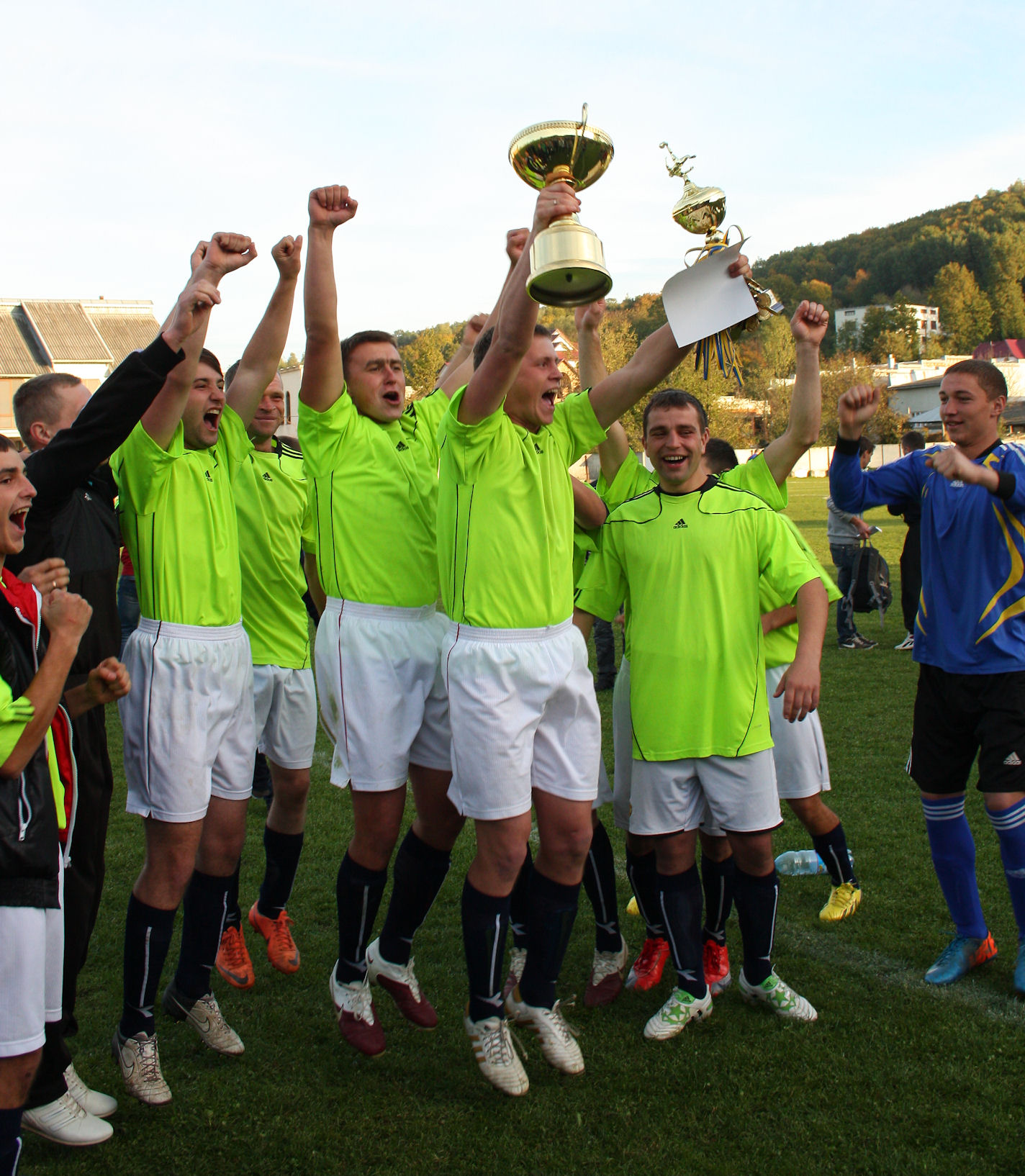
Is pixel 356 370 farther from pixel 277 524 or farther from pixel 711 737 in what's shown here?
pixel 711 737

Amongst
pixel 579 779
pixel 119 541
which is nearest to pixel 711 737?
pixel 579 779

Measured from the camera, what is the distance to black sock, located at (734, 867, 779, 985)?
3.39 m

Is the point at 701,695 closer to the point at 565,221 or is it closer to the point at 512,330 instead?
the point at 512,330

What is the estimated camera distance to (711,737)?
10.9 feet

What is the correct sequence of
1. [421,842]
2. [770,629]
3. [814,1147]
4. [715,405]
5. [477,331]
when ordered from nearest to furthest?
[814,1147]
[421,842]
[770,629]
[477,331]
[715,405]

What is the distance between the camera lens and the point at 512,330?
2.69m

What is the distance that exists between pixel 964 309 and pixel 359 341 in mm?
118239

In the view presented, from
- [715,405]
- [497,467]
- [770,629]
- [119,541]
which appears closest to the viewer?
[497,467]

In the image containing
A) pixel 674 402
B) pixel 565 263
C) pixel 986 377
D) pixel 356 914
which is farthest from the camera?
pixel 986 377

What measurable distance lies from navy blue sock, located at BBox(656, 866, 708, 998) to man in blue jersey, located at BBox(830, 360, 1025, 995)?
0.94 metres

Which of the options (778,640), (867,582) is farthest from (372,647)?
(867,582)

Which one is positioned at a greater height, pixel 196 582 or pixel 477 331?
pixel 477 331

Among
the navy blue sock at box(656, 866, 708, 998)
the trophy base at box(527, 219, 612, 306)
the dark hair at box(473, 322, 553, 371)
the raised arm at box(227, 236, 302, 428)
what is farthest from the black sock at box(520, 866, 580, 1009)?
the raised arm at box(227, 236, 302, 428)

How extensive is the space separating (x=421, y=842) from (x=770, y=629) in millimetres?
1685
